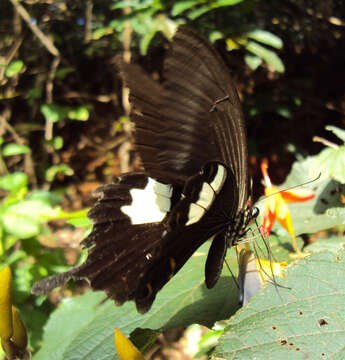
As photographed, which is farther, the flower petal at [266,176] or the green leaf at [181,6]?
the green leaf at [181,6]

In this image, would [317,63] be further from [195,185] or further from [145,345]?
[145,345]

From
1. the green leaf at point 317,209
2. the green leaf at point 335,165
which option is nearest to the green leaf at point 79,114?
the green leaf at point 317,209

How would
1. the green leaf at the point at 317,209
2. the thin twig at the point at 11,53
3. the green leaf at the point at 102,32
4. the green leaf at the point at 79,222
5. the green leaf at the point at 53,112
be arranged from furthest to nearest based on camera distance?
the green leaf at the point at 53,112, the thin twig at the point at 11,53, the green leaf at the point at 102,32, the green leaf at the point at 79,222, the green leaf at the point at 317,209

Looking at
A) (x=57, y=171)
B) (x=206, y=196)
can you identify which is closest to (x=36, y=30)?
(x=57, y=171)

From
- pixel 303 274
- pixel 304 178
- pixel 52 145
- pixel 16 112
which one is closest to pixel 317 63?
pixel 304 178

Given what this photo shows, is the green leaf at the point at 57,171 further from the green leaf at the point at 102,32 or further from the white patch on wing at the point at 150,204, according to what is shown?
the white patch on wing at the point at 150,204

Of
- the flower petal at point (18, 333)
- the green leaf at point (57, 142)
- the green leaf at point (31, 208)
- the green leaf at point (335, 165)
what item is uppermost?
the green leaf at point (335, 165)

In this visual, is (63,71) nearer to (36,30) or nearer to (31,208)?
(36,30)
